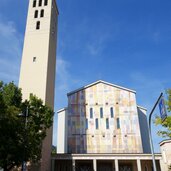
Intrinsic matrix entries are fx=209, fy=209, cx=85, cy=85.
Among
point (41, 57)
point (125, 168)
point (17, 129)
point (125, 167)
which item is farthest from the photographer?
point (125, 167)

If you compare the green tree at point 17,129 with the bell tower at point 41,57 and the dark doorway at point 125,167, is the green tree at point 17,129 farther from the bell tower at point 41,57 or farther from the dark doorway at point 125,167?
the dark doorway at point 125,167

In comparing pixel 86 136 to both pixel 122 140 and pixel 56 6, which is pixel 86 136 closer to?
pixel 122 140

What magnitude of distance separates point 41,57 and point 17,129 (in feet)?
50.3

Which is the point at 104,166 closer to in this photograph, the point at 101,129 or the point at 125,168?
the point at 125,168

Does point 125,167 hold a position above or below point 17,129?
below

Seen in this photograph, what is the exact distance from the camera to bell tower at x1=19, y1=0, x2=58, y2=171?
28609 mm

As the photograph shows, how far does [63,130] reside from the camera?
34.7 metres

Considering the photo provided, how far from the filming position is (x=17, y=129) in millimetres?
18109

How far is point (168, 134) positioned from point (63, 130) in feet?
75.0

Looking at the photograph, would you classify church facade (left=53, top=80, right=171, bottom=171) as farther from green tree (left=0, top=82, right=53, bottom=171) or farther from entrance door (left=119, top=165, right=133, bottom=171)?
green tree (left=0, top=82, right=53, bottom=171)

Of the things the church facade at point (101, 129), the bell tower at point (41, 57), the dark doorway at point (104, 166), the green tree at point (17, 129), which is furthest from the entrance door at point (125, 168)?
the green tree at point (17, 129)

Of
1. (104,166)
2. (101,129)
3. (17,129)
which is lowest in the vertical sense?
(104,166)

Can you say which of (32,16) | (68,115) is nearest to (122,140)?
(68,115)

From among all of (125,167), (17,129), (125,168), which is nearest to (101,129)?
(125,167)
